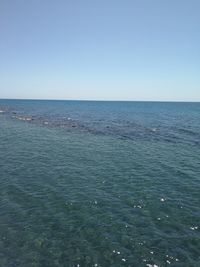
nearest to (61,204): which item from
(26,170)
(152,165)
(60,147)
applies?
(26,170)

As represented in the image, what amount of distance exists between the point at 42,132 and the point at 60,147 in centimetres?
1621

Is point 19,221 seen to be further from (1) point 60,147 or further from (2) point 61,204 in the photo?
(1) point 60,147

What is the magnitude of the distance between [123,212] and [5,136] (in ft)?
Answer: 123

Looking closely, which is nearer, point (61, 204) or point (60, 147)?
point (61, 204)

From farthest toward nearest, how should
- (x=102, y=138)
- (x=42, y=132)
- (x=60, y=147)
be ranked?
(x=42, y=132) < (x=102, y=138) < (x=60, y=147)

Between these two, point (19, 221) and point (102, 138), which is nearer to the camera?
point (19, 221)

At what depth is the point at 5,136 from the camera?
165ft

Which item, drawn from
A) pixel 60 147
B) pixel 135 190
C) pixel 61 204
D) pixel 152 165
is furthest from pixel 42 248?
pixel 60 147

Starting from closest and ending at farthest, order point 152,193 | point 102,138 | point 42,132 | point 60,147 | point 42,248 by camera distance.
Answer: point 42,248 < point 152,193 < point 60,147 < point 102,138 < point 42,132

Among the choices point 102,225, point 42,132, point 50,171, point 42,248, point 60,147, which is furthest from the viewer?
point 42,132

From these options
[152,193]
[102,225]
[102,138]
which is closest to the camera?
[102,225]

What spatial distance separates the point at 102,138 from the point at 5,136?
19326 millimetres

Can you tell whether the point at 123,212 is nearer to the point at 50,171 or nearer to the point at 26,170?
the point at 50,171

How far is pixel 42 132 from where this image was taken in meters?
56.4
